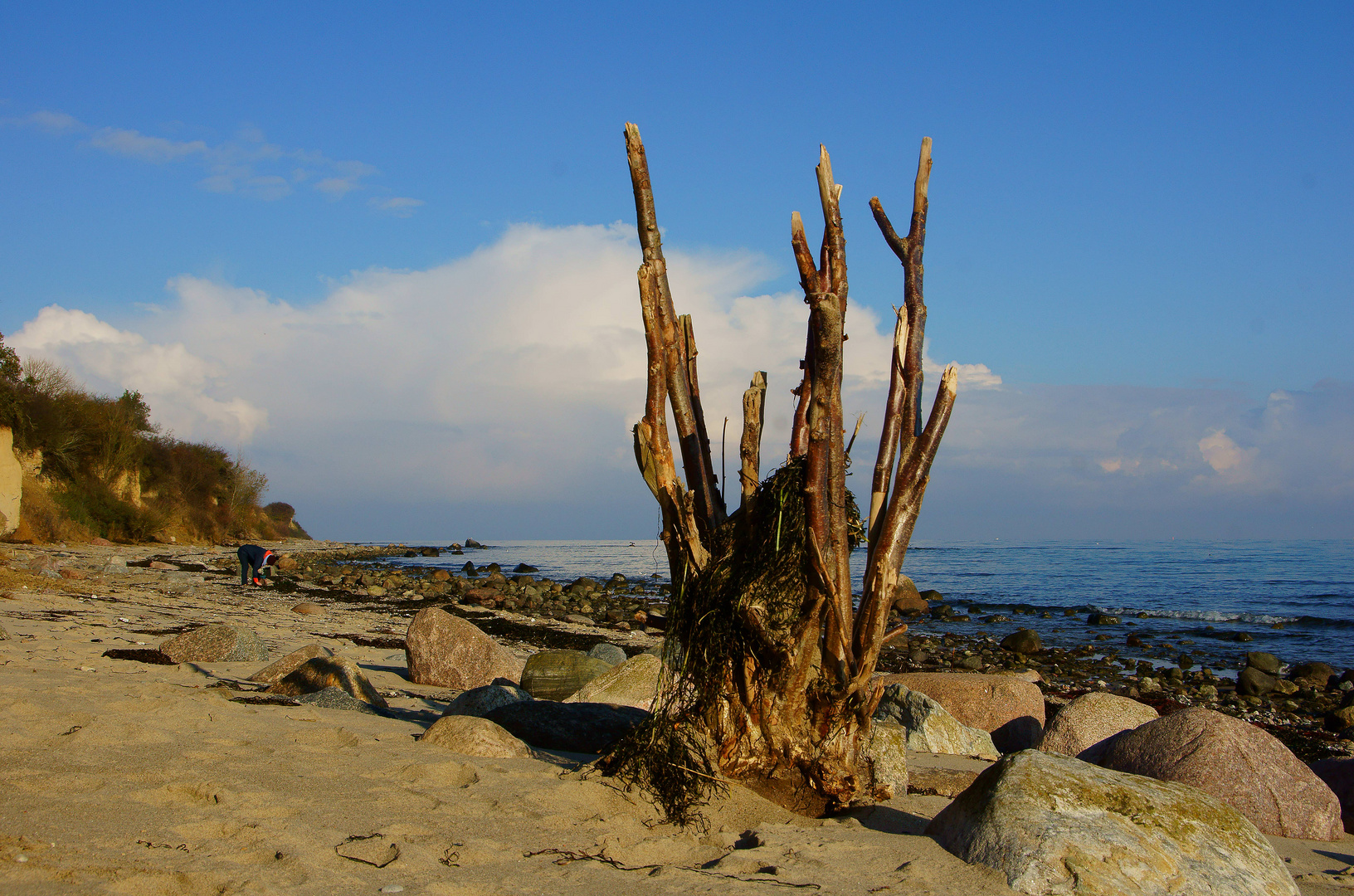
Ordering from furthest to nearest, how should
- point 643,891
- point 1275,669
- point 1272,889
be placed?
point 1275,669, point 1272,889, point 643,891

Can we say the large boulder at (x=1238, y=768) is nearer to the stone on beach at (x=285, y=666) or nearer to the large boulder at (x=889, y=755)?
the large boulder at (x=889, y=755)

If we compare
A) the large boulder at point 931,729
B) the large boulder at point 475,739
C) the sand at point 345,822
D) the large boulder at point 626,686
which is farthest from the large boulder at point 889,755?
the large boulder at point 626,686

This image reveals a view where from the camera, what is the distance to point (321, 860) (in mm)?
3275

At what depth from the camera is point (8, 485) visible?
25.9 metres

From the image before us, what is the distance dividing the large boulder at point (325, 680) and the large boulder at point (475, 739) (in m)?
2.63

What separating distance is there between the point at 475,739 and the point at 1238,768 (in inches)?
228

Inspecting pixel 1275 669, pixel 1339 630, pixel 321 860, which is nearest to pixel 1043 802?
pixel 321 860

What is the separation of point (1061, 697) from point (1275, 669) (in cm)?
586

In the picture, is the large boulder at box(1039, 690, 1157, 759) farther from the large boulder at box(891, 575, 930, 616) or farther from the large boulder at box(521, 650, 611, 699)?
the large boulder at box(891, 575, 930, 616)

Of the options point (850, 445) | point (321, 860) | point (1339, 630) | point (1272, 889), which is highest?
point (850, 445)

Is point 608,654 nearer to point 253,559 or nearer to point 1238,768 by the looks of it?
point 1238,768

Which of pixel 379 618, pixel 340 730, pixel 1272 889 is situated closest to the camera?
pixel 1272 889

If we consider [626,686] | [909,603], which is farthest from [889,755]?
[909,603]

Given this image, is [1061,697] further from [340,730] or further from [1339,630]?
[1339,630]
